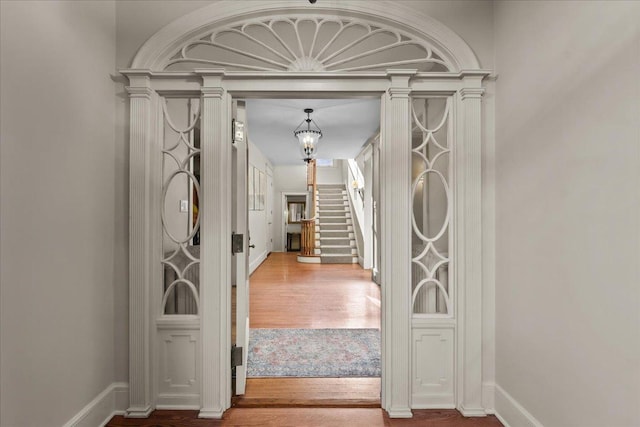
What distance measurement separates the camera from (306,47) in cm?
214

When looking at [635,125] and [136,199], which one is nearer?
[635,125]

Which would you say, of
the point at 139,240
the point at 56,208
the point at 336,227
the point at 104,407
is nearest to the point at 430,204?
the point at 139,240

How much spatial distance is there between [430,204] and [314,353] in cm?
166

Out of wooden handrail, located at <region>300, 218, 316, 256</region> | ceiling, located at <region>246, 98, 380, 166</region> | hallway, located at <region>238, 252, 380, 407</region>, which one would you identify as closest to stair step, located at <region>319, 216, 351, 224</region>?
wooden handrail, located at <region>300, 218, 316, 256</region>

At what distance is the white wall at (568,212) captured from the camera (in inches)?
48.1

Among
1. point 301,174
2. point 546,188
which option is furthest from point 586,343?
point 301,174

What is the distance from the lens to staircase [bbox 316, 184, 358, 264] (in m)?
8.24

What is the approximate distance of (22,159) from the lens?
1.39m

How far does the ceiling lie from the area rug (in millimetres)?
2112

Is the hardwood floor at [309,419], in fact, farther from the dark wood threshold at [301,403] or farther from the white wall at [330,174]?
the white wall at [330,174]

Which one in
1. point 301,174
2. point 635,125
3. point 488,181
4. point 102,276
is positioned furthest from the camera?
point 301,174

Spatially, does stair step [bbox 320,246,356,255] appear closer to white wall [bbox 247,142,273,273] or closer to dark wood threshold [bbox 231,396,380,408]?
white wall [bbox 247,142,273,273]

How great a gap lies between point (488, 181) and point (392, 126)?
69 centimetres

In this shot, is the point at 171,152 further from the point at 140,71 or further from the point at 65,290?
the point at 65,290
